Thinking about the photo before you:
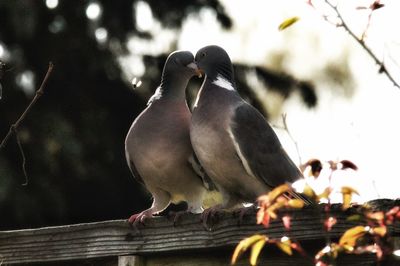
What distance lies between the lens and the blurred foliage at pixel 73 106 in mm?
7828

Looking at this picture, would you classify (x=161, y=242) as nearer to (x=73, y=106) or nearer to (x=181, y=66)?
(x=181, y=66)

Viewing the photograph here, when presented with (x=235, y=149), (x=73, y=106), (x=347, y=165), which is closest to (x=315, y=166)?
(x=347, y=165)

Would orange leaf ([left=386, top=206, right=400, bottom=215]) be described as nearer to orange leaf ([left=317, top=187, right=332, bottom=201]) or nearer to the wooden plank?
orange leaf ([left=317, top=187, right=332, bottom=201])

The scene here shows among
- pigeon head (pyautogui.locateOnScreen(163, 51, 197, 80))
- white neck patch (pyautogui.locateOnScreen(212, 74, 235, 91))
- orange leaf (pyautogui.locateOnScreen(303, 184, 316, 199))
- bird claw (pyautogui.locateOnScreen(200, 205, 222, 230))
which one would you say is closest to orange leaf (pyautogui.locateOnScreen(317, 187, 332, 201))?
orange leaf (pyautogui.locateOnScreen(303, 184, 316, 199))

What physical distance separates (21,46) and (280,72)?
1.82 meters

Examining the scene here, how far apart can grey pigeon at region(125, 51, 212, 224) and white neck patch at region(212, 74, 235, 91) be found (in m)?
0.12

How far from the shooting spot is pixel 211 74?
5230mm

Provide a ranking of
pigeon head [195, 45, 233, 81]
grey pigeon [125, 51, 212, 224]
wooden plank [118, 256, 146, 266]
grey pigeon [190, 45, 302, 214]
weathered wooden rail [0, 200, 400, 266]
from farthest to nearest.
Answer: pigeon head [195, 45, 233, 81] → grey pigeon [125, 51, 212, 224] → grey pigeon [190, 45, 302, 214] → wooden plank [118, 256, 146, 266] → weathered wooden rail [0, 200, 400, 266]

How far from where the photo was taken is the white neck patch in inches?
205

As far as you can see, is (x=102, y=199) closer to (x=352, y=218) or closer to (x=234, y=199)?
(x=234, y=199)

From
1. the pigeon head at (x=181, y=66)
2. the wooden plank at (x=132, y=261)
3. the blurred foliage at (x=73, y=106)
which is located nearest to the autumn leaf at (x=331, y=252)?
the wooden plank at (x=132, y=261)

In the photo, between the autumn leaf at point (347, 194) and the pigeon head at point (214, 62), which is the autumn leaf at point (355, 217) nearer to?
the autumn leaf at point (347, 194)

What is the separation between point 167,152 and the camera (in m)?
5.04

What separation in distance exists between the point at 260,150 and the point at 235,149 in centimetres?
12
